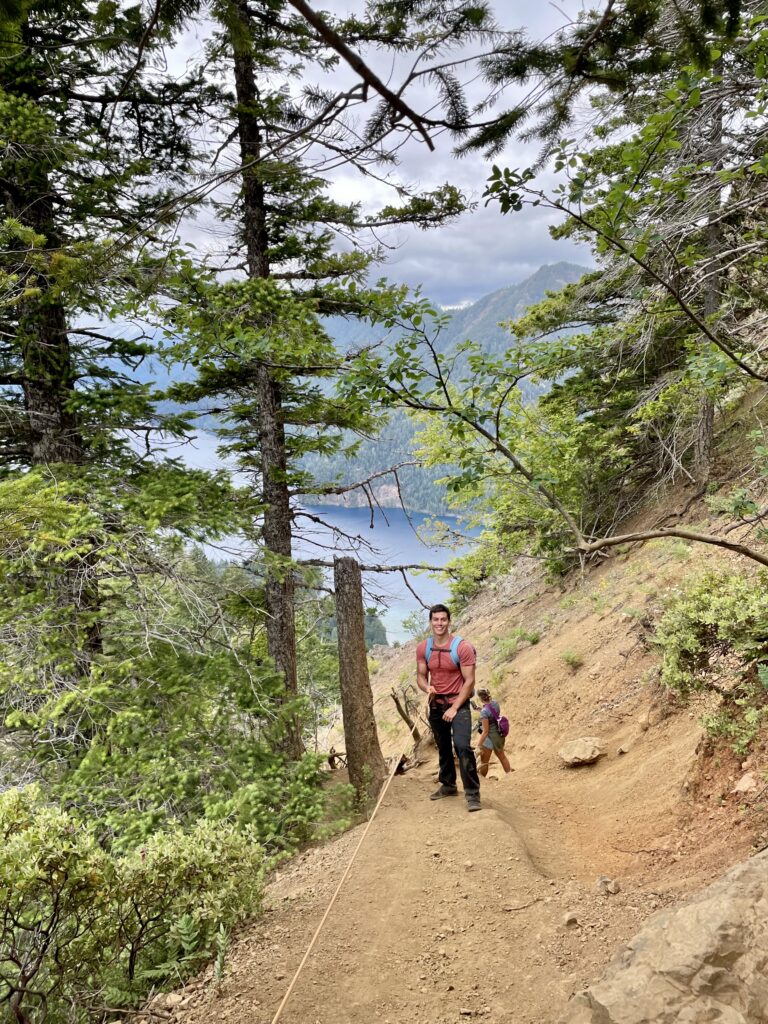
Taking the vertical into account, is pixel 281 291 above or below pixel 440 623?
above

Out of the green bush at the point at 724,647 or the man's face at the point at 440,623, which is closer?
the green bush at the point at 724,647

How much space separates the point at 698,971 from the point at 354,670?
546cm

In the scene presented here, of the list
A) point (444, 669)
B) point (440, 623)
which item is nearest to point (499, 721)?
point (444, 669)

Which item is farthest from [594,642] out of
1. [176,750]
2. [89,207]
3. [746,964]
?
[89,207]

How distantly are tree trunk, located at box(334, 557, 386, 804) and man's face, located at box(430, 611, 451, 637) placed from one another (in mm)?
1670

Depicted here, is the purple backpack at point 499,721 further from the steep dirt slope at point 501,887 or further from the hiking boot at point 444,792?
the hiking boot at point 444,792

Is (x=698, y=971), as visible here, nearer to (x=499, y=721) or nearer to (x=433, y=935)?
→ (x=433, y=935)

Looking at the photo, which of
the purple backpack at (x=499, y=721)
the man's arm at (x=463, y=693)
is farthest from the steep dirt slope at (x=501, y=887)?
the man's arm at (x=463, y=693)

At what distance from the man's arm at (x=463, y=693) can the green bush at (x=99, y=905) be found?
2.45 m

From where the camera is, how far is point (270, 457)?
7.80m

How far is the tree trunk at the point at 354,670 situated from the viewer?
24.3ft

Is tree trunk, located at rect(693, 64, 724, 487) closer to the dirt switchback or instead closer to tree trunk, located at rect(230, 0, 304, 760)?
tree trunk, located at rect(230, 0, 304, 760)

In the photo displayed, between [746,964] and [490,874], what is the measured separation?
9.23 feet

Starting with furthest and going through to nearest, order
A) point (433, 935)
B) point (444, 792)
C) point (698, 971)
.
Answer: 1. point (444, 792)
2. point (433, 935)
3. point (698, 971)
